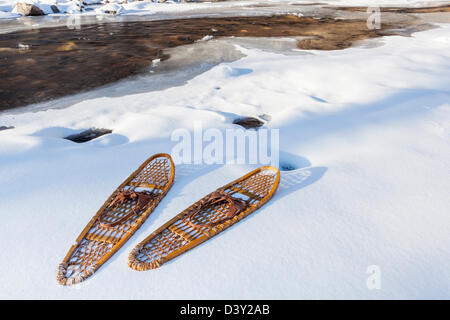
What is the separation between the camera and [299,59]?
6.87 metres

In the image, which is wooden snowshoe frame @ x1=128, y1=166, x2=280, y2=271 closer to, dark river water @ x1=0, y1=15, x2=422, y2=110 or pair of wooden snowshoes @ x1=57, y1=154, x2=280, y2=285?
pair of wooden snowshoes @ x1=57, y1=154, x2=280, y2=285

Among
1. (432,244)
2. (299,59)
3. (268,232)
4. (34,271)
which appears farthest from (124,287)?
(299,59)

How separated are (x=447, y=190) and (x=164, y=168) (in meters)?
2.53

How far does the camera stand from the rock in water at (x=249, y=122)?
4.24 m

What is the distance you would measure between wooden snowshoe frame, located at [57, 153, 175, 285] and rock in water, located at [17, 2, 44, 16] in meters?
17.4

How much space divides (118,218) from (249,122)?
7.50 ft

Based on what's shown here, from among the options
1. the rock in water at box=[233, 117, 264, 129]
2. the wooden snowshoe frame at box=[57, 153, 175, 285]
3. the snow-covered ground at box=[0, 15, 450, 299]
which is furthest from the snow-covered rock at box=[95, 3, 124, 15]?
the wooden snowshoe frame at box=[57, 153, 175, 285]

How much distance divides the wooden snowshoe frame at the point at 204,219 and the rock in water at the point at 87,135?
205cm

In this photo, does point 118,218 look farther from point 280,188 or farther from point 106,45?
point 106,45

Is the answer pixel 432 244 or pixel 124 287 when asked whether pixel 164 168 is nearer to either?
pixel 124 287

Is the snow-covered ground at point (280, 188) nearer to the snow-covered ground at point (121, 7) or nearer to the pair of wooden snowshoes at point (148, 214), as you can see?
the pair of wooden snowshoes at point (148, 214)

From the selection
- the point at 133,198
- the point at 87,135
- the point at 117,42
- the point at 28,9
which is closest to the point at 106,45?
the point at 117,42

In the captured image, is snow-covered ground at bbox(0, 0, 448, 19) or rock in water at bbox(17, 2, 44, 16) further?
snow-covered ground at bbox(0, 0, 448, 19)

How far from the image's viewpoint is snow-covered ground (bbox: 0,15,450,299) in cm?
204
